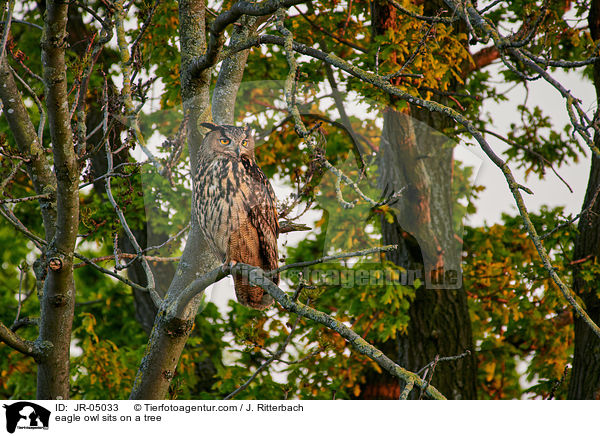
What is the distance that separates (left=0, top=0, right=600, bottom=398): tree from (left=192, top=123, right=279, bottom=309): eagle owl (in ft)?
0.37

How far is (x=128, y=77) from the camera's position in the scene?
9.23 feet

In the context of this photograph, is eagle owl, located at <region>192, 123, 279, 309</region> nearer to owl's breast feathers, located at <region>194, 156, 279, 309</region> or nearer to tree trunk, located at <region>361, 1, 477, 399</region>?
owl's breast feathers, located at <region>194, 156, 279, 309</region>

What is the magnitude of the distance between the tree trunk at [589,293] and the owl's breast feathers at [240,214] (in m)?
3.35

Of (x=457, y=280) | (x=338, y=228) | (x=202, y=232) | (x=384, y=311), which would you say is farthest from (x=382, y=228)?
(x=202, y=232)

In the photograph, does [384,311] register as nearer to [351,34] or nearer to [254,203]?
[351,34]

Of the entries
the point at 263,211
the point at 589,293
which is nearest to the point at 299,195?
the point at 263,211

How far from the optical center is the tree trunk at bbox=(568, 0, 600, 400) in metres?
5.10

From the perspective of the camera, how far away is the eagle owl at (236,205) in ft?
8.55

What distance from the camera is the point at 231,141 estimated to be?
257 centimetres

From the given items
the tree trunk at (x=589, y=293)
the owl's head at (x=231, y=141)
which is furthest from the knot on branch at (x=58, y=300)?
the tree trunk at (x=589, y=293)
